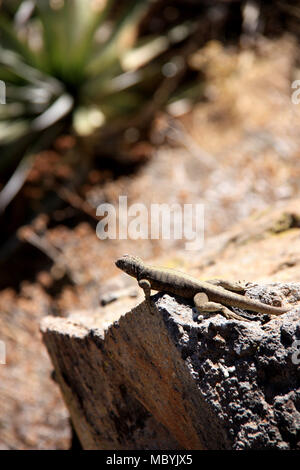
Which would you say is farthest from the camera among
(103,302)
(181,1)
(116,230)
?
(181,1)

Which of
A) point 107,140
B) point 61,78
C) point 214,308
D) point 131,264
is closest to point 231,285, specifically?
point 214,308

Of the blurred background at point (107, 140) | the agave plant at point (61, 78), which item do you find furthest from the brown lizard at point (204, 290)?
the agave plant at point (61, 78)

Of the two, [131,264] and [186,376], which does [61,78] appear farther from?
[186,376]

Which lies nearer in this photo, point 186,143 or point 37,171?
point 37,171

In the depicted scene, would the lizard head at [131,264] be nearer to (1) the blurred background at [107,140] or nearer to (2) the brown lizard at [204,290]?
(2) the brown lizard at [204,290]

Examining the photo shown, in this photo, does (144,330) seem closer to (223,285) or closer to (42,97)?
(223,285)

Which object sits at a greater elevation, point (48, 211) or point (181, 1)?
point (181, 1)

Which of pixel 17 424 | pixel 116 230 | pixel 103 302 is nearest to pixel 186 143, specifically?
pixel 116 230
